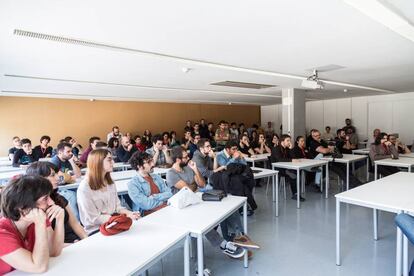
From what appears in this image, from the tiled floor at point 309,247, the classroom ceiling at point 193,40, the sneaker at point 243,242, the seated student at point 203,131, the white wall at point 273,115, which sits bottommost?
the tiled floor at point 309,247

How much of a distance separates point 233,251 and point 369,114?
10.3m

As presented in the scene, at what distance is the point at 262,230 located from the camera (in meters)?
3.74

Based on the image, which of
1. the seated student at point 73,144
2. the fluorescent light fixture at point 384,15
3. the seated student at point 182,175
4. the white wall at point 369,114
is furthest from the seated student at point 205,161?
the white wall at point 369,114

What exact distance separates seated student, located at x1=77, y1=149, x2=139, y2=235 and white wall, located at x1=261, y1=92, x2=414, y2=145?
1086cm

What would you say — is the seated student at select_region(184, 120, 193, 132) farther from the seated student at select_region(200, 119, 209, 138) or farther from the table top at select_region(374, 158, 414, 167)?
the table top at select_region(374, 158, 414, 167)

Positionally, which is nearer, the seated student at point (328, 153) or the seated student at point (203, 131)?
the seated student at point (328, 153)

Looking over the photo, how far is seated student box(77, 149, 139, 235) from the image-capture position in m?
2.36

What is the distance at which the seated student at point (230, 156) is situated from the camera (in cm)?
439

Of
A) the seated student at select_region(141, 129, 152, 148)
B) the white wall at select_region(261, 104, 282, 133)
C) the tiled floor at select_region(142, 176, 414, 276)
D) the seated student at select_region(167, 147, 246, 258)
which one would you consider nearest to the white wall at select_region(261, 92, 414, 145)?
the white wall at select_region(261, 104, 282, 133)

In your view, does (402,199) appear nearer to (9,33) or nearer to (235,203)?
(235,203)

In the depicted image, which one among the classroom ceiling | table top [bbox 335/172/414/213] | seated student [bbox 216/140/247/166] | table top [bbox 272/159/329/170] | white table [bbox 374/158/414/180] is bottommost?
white table [bbox 374/158/414/180]

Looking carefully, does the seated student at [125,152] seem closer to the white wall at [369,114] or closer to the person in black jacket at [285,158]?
the person in black jacket at [285,158]

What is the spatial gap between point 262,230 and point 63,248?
8.74 ft

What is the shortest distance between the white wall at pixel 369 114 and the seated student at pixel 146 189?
10284 millimetres
